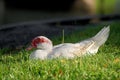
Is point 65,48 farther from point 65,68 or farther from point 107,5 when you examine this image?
point 107,5

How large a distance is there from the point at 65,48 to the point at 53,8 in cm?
2203

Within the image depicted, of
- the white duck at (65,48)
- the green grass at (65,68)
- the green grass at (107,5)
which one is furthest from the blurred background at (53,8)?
the green grass at (65,68)

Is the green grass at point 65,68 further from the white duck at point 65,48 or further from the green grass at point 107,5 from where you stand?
the green grass at point 107,5

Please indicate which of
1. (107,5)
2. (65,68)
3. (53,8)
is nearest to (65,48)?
(65,68)

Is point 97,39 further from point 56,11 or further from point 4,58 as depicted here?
point 56,11

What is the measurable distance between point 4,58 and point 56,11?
2029 centimetres

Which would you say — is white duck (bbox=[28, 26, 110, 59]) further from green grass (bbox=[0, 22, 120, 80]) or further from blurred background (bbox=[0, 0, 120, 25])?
blurred background (bbox=[0, 0, 120, 25])

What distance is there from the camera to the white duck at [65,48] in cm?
916

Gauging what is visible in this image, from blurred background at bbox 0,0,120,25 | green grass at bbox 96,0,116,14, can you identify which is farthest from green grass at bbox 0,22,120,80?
green grass at bbox 96,0,116,14

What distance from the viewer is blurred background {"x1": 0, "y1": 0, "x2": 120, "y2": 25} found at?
92.7 ft

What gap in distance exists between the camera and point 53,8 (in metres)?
31.2

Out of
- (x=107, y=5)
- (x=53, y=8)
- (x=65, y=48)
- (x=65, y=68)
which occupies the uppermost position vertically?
(x=107, y=5)

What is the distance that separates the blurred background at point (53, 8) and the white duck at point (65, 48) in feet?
58.4

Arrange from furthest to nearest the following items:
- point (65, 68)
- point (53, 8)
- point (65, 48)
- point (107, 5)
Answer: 1. point (107, 5)
2. point (53, 8)
3. point (65, 48)
4. point (65, 68)
